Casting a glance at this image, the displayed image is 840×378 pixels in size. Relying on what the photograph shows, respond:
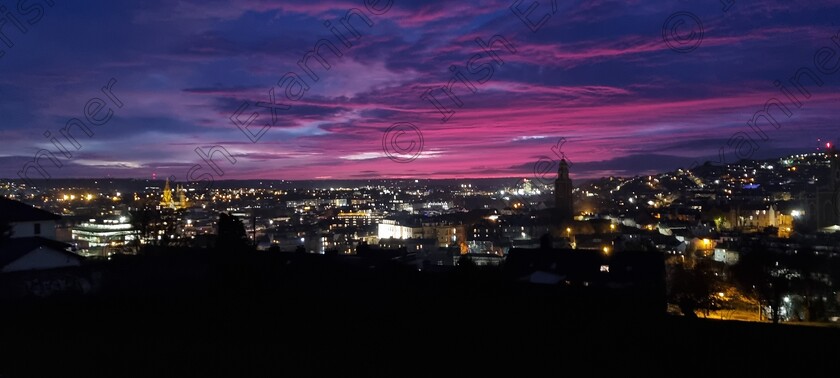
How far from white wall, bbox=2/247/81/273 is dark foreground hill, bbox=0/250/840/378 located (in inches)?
274

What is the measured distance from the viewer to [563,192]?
62.6 metres

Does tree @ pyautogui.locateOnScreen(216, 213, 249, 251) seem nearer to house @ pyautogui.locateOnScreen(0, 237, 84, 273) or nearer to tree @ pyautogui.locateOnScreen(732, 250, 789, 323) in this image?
house @ pyautogui.locateOnScreen(0, 237, 84, 273)

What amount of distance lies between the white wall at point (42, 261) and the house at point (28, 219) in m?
2.97

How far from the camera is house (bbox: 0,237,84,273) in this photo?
13102 millimetres

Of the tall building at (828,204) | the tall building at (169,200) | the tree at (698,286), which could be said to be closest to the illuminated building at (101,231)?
the tall building at (169,200)

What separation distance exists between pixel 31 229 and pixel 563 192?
5252cm

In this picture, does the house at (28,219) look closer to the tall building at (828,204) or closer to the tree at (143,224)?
the tree at (143,224)

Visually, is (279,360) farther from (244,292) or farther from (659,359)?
(659,359)

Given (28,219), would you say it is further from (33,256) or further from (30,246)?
(33,256)

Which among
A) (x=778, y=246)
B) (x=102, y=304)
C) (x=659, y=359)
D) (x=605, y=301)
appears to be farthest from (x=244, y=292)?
(x=778, y=246)

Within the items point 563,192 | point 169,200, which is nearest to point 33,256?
point 169,200

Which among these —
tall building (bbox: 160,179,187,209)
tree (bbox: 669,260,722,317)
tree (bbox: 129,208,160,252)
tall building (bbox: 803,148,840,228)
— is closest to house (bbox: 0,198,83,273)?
tree (bbox: 129,208,160,252)

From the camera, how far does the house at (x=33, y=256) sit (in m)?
13.1

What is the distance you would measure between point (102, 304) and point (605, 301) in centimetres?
565
